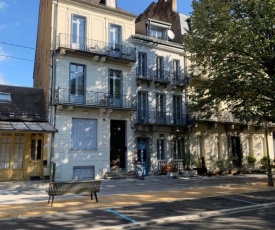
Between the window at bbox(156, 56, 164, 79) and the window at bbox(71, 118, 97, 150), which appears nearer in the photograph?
the window at bbox(71, 118, 97, 150)

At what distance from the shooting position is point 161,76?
2309 cm

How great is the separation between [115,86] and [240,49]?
9.02 meters

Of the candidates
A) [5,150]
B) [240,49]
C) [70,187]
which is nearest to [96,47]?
[5,150]

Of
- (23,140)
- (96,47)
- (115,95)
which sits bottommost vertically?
(23,140)

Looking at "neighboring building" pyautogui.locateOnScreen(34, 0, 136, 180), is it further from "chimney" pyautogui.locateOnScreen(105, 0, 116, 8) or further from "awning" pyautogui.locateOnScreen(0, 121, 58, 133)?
"awning" pyautogui.locateOnScreen(0, 121, 58, 133)

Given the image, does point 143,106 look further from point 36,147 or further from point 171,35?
point 36,147

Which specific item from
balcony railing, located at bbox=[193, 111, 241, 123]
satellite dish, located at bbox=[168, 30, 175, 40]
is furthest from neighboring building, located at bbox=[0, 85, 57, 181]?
satellite dish, located at bbox=[168, 30, 175, 40]

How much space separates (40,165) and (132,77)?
29.5ft

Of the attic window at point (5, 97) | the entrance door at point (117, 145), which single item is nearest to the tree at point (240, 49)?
the entrance door at point (117, 145)

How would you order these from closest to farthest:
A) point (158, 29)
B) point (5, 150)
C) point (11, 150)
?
point (5, 150)
point (11, 150)
point (158, 29)

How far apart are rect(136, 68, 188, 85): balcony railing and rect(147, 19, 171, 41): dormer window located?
3545 millimetres

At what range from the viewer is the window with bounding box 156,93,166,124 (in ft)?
74.0

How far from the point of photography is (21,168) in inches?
695

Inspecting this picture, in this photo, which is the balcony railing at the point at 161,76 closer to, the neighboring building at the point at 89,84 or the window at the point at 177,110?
the neighboring building at the point at 89,84
